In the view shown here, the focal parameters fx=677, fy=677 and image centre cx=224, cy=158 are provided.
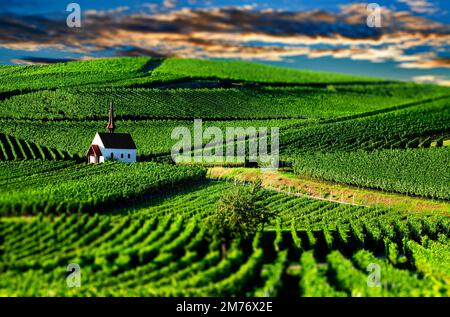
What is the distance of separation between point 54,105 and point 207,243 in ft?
129

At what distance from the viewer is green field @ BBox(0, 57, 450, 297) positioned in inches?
1097

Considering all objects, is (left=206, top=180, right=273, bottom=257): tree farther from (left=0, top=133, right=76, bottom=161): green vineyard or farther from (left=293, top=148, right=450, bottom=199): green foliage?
(left=0, top=133, right=76, bottom=161): green vineyard

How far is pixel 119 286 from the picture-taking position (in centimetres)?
2667

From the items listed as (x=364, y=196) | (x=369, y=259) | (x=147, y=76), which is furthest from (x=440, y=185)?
(x=147, y=76)

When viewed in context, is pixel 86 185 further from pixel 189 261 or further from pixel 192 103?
pixel 192 103

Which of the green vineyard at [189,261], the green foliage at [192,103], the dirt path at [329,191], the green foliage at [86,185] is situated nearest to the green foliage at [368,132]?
the green foliage at [192,103]

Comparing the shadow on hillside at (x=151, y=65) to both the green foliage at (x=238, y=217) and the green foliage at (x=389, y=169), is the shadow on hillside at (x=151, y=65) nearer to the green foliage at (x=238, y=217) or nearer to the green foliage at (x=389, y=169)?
the green foliage at (x=389, y=169)

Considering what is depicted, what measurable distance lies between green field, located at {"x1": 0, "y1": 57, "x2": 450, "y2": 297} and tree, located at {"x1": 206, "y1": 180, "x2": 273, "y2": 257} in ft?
2.81

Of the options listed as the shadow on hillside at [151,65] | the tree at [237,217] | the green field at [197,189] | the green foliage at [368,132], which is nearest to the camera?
the green field at [197,189]

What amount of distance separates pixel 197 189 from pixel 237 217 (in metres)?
11.4

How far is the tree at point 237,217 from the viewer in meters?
34.9

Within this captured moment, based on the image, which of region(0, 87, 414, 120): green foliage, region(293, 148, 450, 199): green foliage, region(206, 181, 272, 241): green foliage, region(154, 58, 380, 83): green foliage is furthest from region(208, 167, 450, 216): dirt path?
region(154, 58, 380, 83): green foliage

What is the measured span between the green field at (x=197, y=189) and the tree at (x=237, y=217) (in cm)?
86
